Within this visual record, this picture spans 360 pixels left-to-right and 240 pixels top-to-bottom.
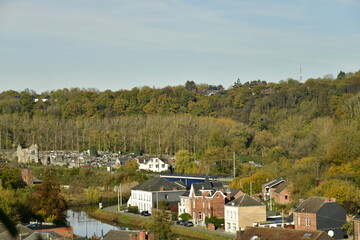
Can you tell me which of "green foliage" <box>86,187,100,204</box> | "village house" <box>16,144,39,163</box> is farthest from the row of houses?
"village house" <box>16,144,39,163</box>

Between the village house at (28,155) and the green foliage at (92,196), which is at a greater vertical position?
the village house at (28,155)

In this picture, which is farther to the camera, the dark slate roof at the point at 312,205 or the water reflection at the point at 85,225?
the water reflection at the point at 85,225

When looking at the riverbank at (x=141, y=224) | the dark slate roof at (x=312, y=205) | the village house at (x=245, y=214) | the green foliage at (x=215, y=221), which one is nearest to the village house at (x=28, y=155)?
the riverbank at (x=141, y=224)

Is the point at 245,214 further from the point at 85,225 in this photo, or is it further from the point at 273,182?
the point at 273,182

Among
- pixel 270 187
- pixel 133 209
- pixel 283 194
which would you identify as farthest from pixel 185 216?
pixel 270 187

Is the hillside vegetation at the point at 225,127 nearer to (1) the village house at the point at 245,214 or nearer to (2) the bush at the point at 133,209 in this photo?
(1) the village house at the point at 245,214

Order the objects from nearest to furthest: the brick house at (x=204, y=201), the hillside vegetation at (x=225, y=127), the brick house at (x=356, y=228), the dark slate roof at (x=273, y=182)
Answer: the brick house at (x=356, y=228), the brick house at (x=204, y=201), the dark slate roof at (x=273, y=182), the hillside vegetation at (x=225, y=127)

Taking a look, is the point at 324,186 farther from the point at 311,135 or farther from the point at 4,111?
the point at 4,111
